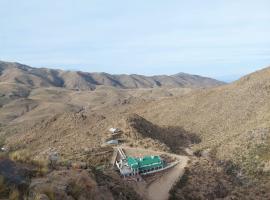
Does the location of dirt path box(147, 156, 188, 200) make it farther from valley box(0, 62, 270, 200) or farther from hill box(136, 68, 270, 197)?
hill box(136, 68, 270, 197)

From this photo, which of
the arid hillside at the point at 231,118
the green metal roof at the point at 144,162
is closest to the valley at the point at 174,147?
the arid hillside at the point at 231,118

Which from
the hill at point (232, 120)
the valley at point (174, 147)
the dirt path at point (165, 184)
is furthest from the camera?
the hill at point (232, 120)

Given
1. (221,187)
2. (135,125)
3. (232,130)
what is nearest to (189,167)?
(221,187)

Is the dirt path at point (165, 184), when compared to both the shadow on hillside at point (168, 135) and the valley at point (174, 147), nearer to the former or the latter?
the valley at point (174, 147)

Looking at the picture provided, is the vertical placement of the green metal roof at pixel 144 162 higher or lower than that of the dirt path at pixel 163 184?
higher

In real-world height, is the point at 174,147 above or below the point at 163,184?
above

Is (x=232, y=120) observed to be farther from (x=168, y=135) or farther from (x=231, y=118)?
(x=168, y=135)

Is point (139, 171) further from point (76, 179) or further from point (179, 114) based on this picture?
point (179, 114)

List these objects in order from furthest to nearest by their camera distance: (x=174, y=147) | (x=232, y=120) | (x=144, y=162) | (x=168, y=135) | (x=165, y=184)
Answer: (x=232, y=120)
(x=168, y=135)
(x=174, y=147)
(x=144, y=162)
(x=165, y=184)

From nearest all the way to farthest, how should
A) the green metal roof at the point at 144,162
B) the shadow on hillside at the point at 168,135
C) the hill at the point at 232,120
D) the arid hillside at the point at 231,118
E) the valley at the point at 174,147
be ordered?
1. the valley at the point at 174,147
2. the green metal roof at the point at 144,162
3. the hill at the point at 232,120
4. the arid hillside at the point at 231,118
5. the shadow on hillside at the point at 168,135

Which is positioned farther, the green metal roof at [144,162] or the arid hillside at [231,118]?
the arid hillside at [231,118]

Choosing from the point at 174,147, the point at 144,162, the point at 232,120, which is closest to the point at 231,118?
the point at 232,120

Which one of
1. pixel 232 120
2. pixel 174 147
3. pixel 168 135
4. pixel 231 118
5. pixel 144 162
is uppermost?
pixel 231 118
